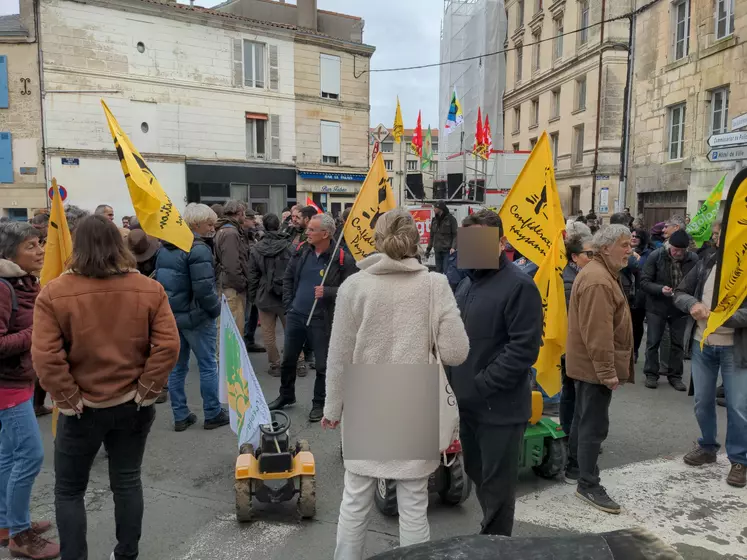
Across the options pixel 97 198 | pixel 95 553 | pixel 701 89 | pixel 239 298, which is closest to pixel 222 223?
pixel 239 298

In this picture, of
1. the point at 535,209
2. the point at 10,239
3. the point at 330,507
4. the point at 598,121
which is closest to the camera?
the point at 10,239

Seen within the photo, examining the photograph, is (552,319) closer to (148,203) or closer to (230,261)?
(148,203)

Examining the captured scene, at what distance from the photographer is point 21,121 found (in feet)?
66.9

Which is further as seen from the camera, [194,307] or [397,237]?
[194,307]

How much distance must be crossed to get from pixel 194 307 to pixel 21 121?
19814 mm

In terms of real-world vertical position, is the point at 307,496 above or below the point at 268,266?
below

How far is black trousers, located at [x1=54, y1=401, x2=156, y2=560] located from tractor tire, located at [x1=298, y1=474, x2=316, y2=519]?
38.7 inches

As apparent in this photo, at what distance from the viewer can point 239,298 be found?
7.04 m

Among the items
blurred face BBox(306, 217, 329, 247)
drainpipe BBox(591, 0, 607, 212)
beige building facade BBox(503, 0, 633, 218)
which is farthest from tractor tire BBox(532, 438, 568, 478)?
drainpipe BBox(591, 0, 607, 212)

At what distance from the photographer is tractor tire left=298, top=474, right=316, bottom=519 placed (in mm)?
3568

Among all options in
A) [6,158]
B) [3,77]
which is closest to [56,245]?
[6,158]

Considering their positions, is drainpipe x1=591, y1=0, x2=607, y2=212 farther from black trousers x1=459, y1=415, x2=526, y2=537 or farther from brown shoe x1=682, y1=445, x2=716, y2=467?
black trousers x1=459, y1=415, x2=526, y2=537

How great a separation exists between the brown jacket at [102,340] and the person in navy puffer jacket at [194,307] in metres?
2.14

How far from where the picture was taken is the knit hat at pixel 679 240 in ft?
20.7
